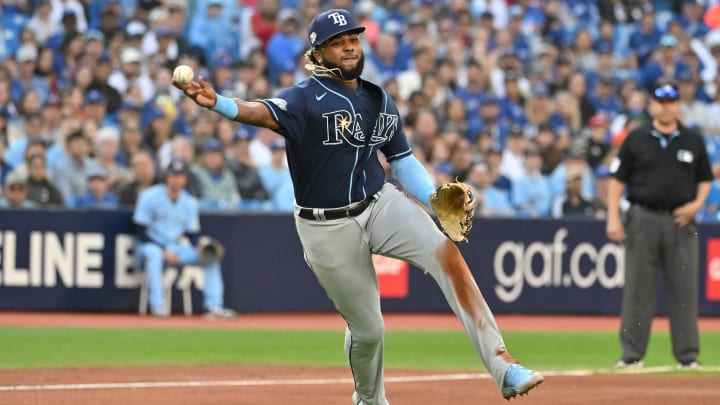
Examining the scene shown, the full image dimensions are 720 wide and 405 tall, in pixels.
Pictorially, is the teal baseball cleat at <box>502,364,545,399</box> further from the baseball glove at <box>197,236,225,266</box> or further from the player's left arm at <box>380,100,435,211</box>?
the baseball glove at <box>197,236,225,266</box>

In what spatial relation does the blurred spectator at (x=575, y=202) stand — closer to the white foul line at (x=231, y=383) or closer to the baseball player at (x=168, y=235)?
the baseball player at (x=168, y=235)

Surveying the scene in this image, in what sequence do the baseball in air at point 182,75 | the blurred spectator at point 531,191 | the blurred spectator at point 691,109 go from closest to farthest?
the baseball in air at point 182,75
the blurred spectator at point 531,191
the blurred spectator at point 691,109

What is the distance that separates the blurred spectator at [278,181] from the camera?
18.0 metres

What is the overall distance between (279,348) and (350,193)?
6153 millimetres

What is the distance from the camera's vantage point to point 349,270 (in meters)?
8.02

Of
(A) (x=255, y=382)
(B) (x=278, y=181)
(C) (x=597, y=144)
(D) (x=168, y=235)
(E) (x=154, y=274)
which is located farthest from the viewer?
(C) (x=597, y=144)

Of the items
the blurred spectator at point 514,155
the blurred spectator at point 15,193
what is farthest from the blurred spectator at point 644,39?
the blurred spectator at point 15,193

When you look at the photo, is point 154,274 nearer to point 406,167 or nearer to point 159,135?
point 159,135

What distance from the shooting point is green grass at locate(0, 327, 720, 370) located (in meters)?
12.7

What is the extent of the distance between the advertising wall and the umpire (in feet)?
18.4

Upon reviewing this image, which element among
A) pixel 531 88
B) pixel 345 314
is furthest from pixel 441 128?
pixel 345 314

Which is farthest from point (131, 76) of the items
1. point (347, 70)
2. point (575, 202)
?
point (347, 70)

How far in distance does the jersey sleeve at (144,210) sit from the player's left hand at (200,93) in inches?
370

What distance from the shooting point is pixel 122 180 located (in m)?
17.5
